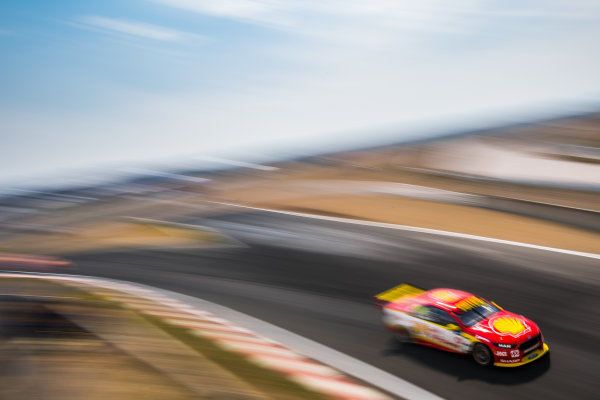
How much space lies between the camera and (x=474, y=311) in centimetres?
906

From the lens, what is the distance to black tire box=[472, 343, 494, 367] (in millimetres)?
8234

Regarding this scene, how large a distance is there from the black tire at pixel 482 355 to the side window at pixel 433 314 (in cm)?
62

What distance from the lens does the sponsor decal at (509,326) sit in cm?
838

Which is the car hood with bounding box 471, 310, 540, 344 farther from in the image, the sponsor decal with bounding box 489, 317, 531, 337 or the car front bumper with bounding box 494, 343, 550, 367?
the car front bumper with bounding box 494, 343, 550, 367

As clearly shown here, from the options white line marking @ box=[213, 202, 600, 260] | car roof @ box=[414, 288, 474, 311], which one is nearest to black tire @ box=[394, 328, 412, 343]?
car roof @ box=[414, 288, 474, 311]

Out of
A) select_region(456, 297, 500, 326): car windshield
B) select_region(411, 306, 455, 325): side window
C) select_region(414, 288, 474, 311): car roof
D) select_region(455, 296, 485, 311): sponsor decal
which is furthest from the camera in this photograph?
select_region(414, 288, 474, 311): car roof

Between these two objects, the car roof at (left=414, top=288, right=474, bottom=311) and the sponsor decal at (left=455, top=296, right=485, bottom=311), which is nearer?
the sponsor decal at (left=455, top=296, right=485, bottom=311)

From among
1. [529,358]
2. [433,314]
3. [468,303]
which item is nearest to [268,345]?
[433,314]

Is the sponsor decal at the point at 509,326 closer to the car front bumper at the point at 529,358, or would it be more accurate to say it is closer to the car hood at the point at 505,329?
the car hood at the point at 505,329

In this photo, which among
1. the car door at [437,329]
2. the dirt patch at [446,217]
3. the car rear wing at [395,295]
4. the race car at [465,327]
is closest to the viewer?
the race car at [465,327]

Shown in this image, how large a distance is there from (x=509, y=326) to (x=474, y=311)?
0.68 meters

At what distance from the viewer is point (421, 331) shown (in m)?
9.20

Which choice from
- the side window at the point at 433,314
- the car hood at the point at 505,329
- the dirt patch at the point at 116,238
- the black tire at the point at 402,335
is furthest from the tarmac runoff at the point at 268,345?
the dirt patch at the point at 116,238

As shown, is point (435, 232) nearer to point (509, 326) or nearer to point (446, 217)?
point (446, 217)
